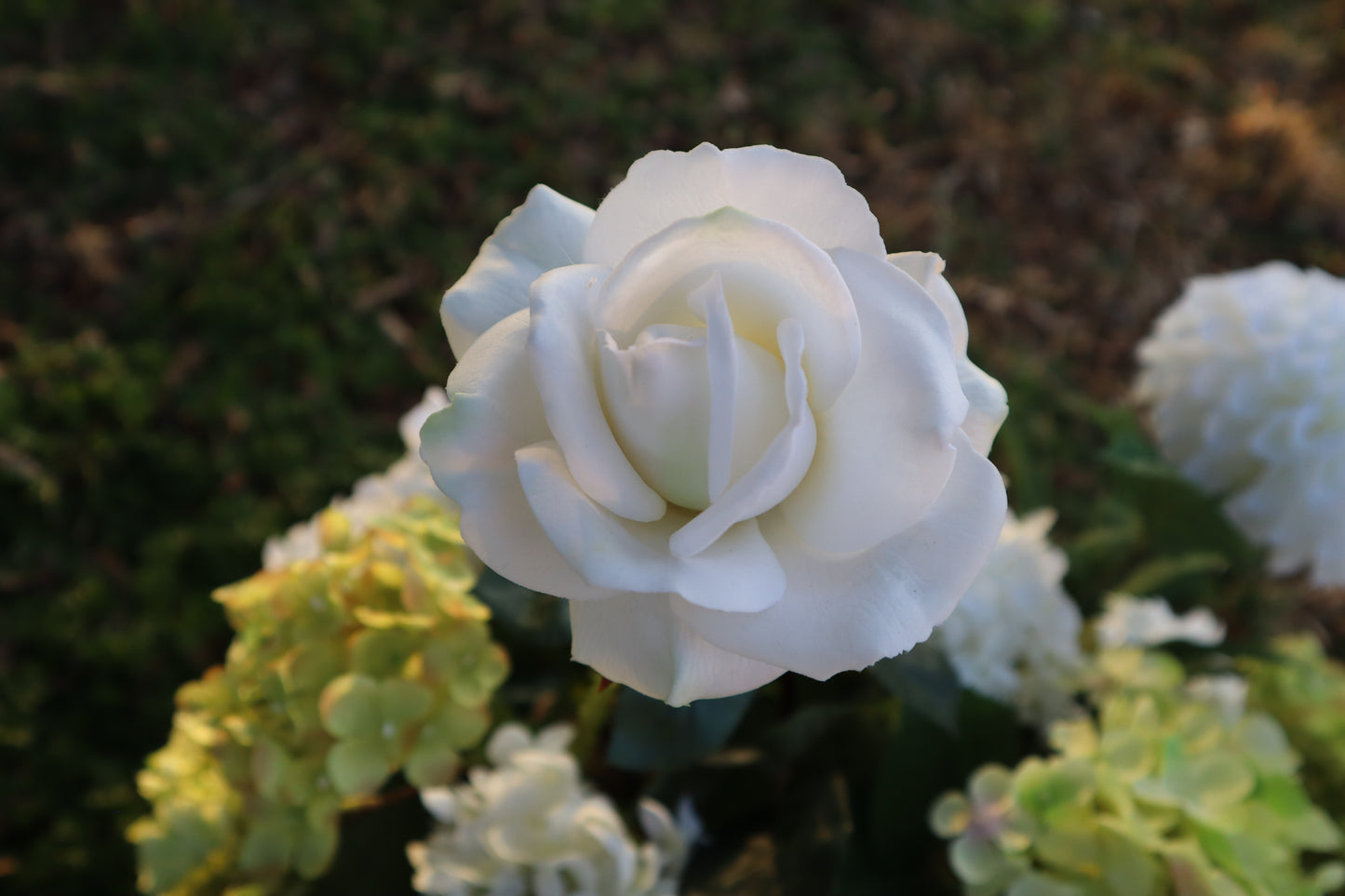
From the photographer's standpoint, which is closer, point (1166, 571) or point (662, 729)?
point (662, 729)

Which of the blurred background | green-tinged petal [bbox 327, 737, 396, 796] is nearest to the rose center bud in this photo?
green-tinged petal [bbox 327, 737, 396, 796]

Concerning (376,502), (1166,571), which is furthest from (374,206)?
(1166,571)

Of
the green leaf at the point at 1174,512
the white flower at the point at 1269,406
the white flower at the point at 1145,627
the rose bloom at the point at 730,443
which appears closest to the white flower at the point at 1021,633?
the white flower at the point at 1145,627

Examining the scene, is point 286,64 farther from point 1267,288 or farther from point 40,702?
point 1267,288

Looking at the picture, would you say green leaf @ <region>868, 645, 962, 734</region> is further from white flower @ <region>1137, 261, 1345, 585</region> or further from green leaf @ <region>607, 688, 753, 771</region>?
white flower @ <region>1137, 261, 1345, 585</region>

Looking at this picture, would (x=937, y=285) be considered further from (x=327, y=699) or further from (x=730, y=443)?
(x=327, y=699)

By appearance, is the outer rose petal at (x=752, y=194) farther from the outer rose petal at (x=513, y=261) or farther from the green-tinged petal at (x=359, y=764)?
the green-tinged petal at (x=359, y=764)
